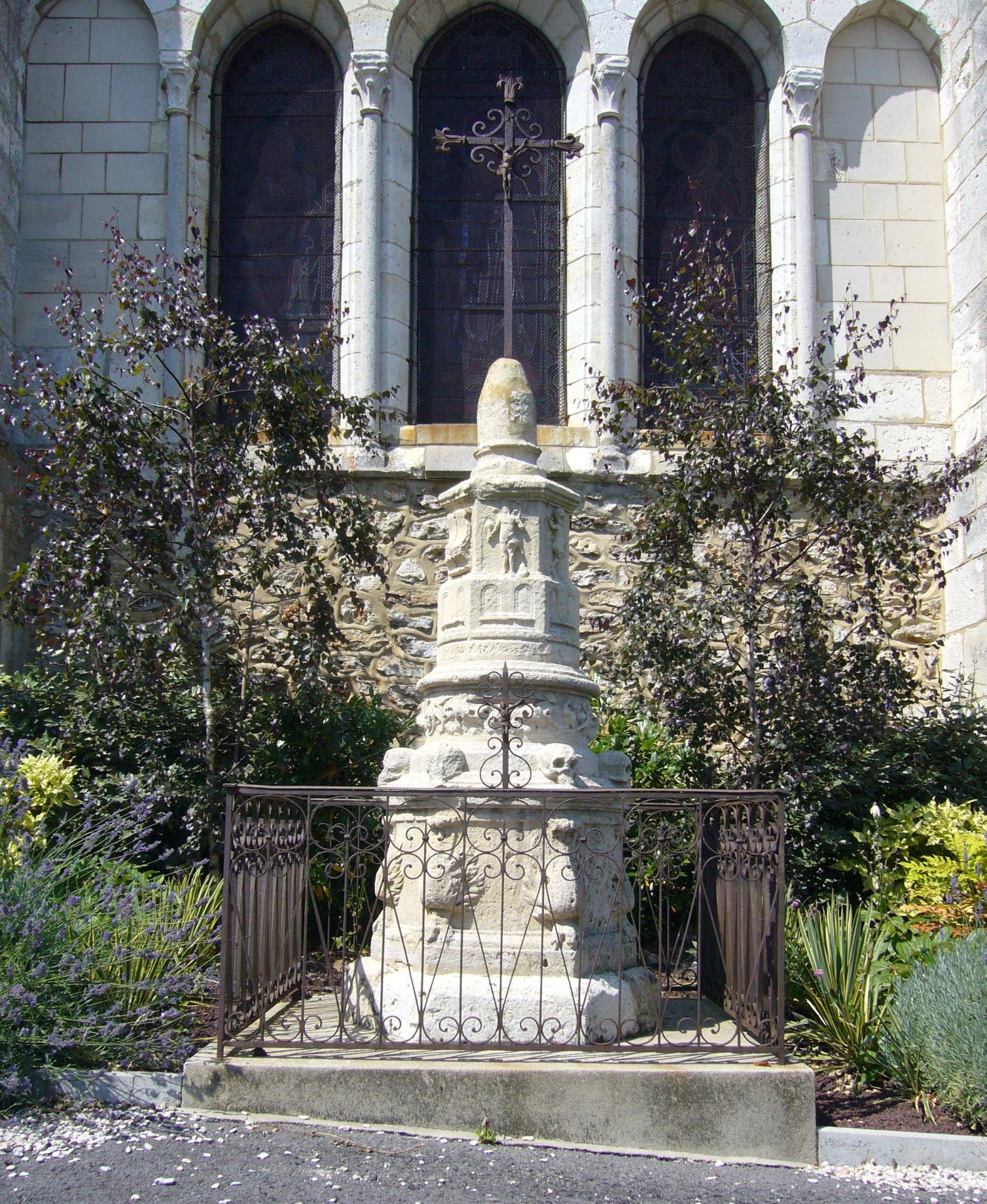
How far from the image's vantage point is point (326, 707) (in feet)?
23.1

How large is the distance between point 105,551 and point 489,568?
8.24 ft

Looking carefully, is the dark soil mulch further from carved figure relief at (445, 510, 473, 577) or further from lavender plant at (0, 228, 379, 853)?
lavender plant at (0, 228, 379, 853)

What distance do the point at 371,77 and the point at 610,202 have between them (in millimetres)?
2105

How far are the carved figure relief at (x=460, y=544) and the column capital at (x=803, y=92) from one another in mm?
5855

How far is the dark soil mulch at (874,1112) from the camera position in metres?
4.25

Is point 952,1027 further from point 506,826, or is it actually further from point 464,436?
point 464,436

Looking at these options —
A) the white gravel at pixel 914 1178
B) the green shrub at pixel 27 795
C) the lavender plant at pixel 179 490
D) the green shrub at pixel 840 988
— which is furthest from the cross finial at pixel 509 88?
the white gravel at pixel 914 1178

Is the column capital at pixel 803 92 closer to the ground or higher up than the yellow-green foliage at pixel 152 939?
higher up

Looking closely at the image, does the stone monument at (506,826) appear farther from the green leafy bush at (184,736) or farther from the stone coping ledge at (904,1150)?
the green leafy bush at (184,736)

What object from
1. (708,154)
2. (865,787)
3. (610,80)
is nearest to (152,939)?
(865,787)

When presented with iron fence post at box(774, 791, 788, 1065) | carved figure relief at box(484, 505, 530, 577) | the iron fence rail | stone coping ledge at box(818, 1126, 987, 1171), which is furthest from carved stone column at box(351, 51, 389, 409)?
stone coping ledge at box(818, 1126, 987, 1171)

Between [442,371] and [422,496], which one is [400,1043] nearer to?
[422,496]

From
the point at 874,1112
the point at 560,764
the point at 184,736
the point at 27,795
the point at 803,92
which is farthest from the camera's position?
the point at 803,92

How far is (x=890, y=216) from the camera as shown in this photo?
31.1 ft
